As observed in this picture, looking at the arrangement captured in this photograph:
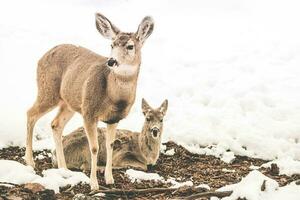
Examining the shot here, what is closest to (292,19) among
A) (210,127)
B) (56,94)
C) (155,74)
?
(155,74)

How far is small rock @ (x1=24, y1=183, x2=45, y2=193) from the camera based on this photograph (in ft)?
20.0

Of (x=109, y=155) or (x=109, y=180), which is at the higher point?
(x=109, y=155)

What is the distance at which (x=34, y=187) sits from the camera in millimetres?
6129

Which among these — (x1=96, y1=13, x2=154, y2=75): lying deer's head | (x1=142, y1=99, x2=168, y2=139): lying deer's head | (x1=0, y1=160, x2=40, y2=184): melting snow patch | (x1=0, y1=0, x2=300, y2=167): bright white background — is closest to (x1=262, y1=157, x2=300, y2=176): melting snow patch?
(x1=0, y1=0, x2=300, y2=167): bright white background

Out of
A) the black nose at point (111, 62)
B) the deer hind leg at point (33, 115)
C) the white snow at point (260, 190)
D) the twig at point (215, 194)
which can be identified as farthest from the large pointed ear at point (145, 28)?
the white snow at point (260, 190)

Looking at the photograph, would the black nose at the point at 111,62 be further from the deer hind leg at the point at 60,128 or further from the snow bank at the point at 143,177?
the deer hind leg at the point at 60,128

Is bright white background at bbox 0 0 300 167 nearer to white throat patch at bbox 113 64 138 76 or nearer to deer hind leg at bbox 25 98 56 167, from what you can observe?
deer hind leg at bbox 25 98 56 167

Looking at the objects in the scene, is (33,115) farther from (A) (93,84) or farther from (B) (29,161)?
(A) (93,84)

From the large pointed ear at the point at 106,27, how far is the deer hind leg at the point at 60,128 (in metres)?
1.72

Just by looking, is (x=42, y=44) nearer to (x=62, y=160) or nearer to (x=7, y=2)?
(x=7, y=2)

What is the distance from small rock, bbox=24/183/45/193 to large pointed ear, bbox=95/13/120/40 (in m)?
2.01

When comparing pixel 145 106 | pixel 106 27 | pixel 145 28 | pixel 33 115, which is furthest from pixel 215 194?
pixel 33 115

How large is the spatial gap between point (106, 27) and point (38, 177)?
77.2 inches

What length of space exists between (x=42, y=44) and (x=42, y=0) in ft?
14.5
